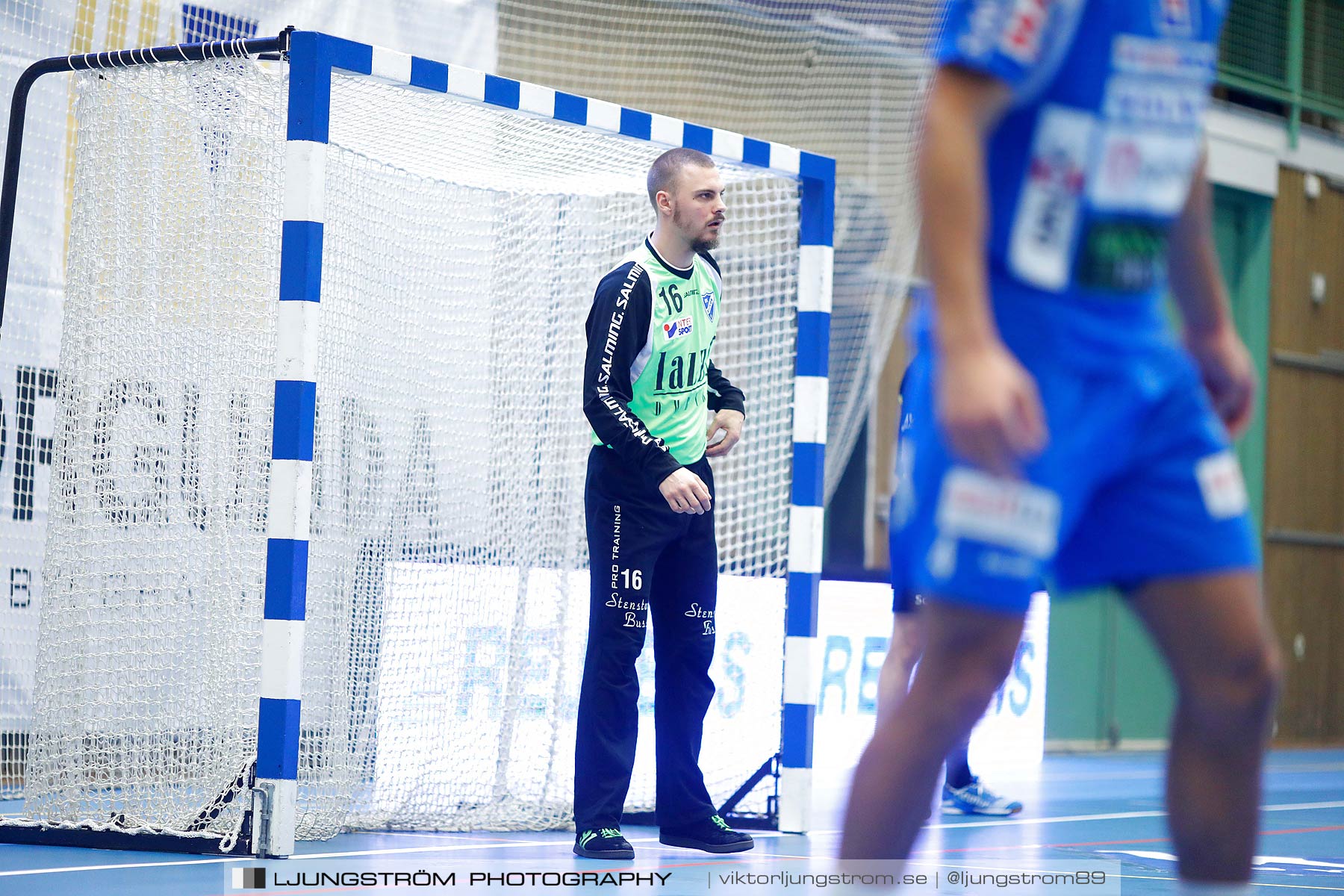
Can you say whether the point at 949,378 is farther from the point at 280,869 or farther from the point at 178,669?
the point at 178,669

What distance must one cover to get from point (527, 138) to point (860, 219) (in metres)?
4.56

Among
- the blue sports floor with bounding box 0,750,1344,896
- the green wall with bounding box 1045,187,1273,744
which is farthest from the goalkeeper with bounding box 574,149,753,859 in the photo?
the green wall with bounding box 1045,187,1273,744

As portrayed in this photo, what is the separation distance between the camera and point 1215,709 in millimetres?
2170

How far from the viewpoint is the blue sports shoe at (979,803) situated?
22.2 ft

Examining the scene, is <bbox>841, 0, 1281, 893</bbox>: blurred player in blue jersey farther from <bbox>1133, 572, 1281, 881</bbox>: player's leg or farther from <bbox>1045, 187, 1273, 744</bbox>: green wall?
<bbox>1045, 187, 1273, 744</bbox>: green wall

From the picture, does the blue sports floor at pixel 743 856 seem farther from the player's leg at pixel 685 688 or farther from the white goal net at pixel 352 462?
the white goal net at pixel 352 462

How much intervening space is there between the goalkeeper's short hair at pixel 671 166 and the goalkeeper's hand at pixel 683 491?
95 cm

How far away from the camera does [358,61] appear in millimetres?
4848

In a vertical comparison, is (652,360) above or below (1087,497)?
above

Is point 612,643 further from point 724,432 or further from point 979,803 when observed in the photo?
point 979,803

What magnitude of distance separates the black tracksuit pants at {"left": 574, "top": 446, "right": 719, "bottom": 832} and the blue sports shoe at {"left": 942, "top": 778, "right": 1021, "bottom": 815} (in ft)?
6.67

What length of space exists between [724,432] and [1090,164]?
3.23 meters

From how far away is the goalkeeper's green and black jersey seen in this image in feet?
15.5

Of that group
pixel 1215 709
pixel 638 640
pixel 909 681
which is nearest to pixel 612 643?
pixel 638 640
